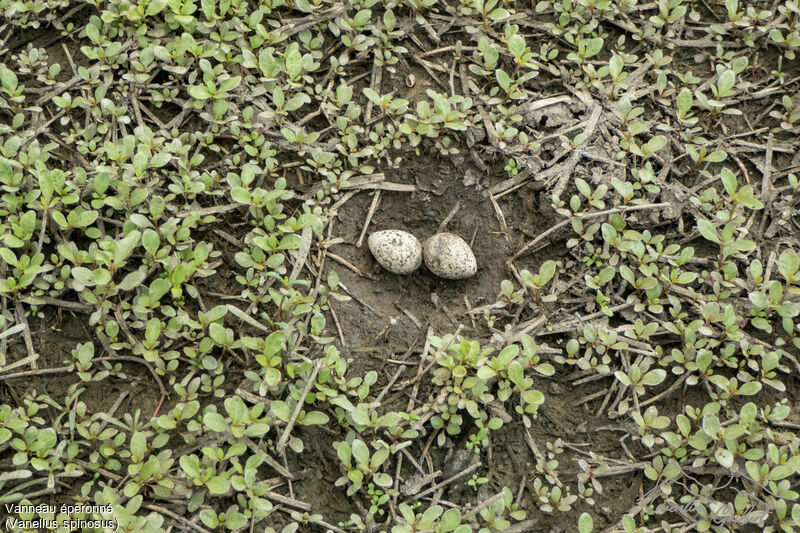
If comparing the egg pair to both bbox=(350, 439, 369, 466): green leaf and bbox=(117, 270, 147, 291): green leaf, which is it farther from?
bbox=(117, 270, 147, 291): green leaf

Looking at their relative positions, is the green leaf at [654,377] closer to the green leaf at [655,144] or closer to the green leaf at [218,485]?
the green leaf at [655,144]

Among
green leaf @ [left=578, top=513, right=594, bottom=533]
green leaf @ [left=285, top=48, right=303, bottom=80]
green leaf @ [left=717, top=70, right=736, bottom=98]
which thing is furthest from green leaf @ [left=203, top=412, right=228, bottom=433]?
green leaf @ [left=717, top=70, right=736, bottom=98]

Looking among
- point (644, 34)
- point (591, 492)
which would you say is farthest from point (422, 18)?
point (591, 492)

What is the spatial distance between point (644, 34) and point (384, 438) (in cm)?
210

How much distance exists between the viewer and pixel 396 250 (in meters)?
2.40

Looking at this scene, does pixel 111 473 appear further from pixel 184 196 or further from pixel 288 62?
pixel 288 62

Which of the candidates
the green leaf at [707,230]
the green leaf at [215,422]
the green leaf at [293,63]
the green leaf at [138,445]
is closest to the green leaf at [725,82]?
the green leaf at [707,230]

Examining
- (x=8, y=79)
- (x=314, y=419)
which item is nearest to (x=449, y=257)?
(x=314, y=419)

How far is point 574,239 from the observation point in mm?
2482

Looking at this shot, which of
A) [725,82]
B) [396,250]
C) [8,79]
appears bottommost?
[396,250]

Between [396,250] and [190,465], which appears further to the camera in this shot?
[396,250]

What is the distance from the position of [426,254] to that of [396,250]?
0.12m

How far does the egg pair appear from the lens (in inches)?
94.6

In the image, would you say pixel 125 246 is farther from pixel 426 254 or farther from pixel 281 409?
pixel 426 254
